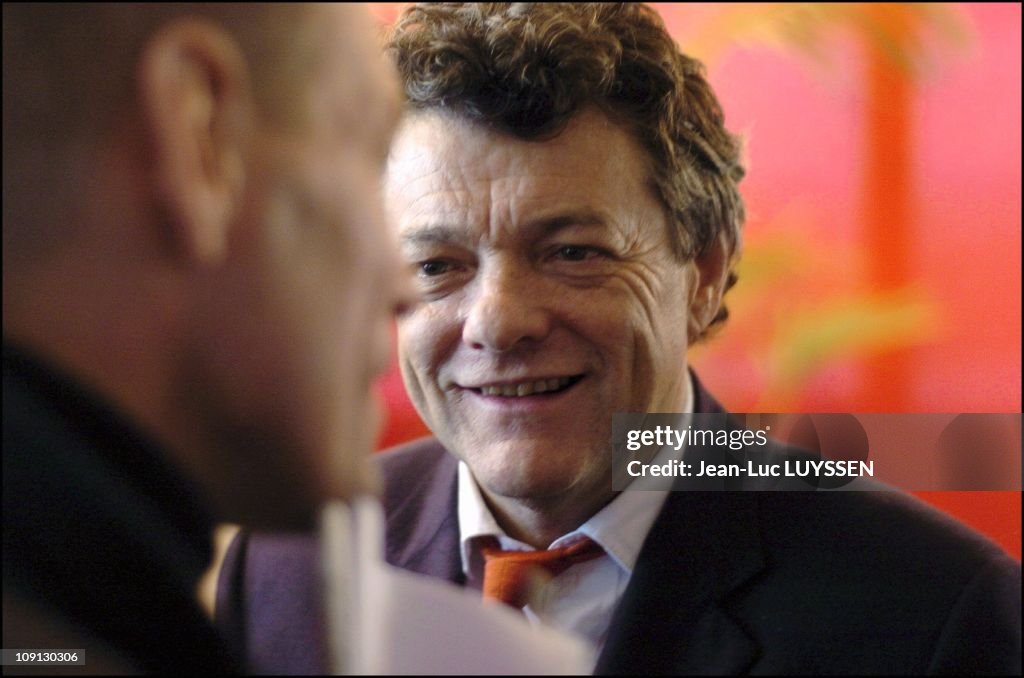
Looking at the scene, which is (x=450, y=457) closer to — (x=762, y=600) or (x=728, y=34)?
(x=762, y=600)

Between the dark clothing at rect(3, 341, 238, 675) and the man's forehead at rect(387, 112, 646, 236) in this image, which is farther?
the man's forehead at rect(387, 112, 646, 236)

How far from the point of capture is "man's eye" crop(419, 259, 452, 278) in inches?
37.4

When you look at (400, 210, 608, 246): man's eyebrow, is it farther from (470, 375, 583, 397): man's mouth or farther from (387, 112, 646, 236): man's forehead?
(470, 375, 583, 397): man's mouth

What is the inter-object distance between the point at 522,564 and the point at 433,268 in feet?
0.91

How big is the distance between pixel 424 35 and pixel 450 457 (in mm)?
426

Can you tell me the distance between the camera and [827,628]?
2.77ft

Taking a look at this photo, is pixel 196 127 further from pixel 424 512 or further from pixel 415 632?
pixel 424 512

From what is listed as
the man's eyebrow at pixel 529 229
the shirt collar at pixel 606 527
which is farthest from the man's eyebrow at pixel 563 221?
Answer: the shirt collar at pixel 606 527

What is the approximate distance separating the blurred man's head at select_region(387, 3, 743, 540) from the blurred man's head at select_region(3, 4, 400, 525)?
445mm

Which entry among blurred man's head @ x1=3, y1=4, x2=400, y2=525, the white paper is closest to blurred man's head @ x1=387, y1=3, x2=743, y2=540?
the white paper

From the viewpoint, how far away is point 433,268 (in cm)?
96

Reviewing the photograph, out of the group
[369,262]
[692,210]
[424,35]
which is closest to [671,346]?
[692,210]

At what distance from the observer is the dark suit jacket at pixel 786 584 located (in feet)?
2.70
